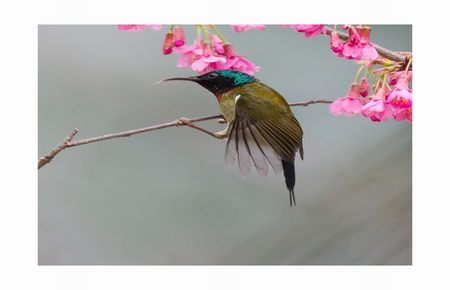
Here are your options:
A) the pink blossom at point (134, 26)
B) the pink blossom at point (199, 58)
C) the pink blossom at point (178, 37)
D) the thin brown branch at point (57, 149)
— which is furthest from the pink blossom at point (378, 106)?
the thin brown branch at point (57, 149)

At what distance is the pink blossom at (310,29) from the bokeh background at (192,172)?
2cm

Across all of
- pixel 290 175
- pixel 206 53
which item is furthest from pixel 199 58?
pixel 290 175

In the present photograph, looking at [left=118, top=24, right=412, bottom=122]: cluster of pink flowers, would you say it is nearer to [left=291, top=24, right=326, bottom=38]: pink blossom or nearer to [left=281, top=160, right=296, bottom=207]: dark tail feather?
[left=291, top=24, right=326, bottom=38]: pink blossom

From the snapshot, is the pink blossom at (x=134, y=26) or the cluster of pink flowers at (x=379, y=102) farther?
the pink blossom at (x=134, y=26)

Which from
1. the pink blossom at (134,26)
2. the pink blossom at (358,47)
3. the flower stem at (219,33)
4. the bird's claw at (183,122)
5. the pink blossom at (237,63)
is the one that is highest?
the pink blossom at (134,26)

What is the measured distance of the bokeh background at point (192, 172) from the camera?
2.12 meters

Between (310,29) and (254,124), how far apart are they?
410 mm

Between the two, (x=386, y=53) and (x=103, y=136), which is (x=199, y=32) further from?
(x=386, y=53)

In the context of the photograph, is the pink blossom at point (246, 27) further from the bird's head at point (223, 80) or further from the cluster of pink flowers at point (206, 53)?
the bird's head at point (223, 80)

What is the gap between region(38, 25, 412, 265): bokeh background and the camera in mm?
2119

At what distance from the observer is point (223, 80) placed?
2.12 meters
